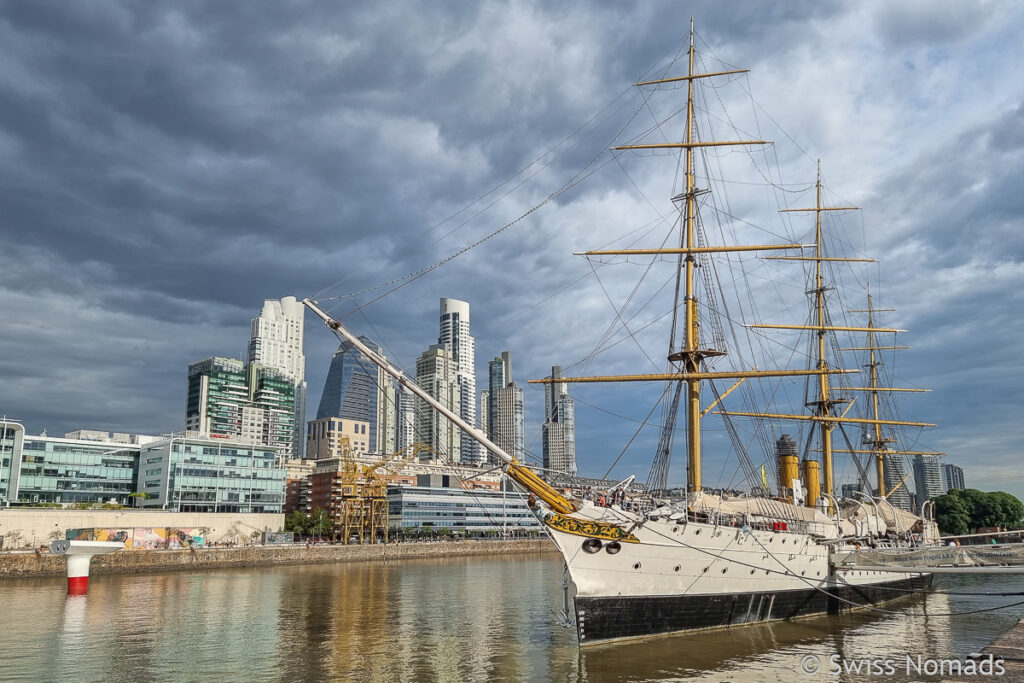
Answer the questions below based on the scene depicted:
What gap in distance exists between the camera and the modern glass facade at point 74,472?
89.6 m

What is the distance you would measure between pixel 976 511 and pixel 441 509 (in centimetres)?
8921

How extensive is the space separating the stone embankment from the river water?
15.4 meters

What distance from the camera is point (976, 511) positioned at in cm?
10244

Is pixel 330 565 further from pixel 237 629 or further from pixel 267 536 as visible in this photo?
pixel 237 629

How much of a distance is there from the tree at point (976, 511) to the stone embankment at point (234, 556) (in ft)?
206

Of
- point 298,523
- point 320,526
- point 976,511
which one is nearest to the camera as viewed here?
point 976,511

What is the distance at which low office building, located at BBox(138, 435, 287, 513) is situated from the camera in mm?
94750

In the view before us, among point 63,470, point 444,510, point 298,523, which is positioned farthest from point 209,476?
point 444,510

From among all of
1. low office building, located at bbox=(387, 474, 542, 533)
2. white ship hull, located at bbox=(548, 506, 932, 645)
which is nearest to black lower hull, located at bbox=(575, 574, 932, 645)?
white ship hull, located at bbox=(548, 506, 932, 645)

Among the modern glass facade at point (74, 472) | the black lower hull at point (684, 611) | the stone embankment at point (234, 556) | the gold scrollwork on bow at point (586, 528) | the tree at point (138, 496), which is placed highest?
the modern glass facade at point (74, 472)

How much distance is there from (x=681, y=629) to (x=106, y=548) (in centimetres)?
4298

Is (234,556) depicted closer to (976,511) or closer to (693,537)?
(693,537)

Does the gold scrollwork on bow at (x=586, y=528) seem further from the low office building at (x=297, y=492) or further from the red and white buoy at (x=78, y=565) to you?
the low office building at (x=297, y=492)

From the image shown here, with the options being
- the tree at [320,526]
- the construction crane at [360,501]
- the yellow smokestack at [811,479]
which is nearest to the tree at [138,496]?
the tree at [320,526]
